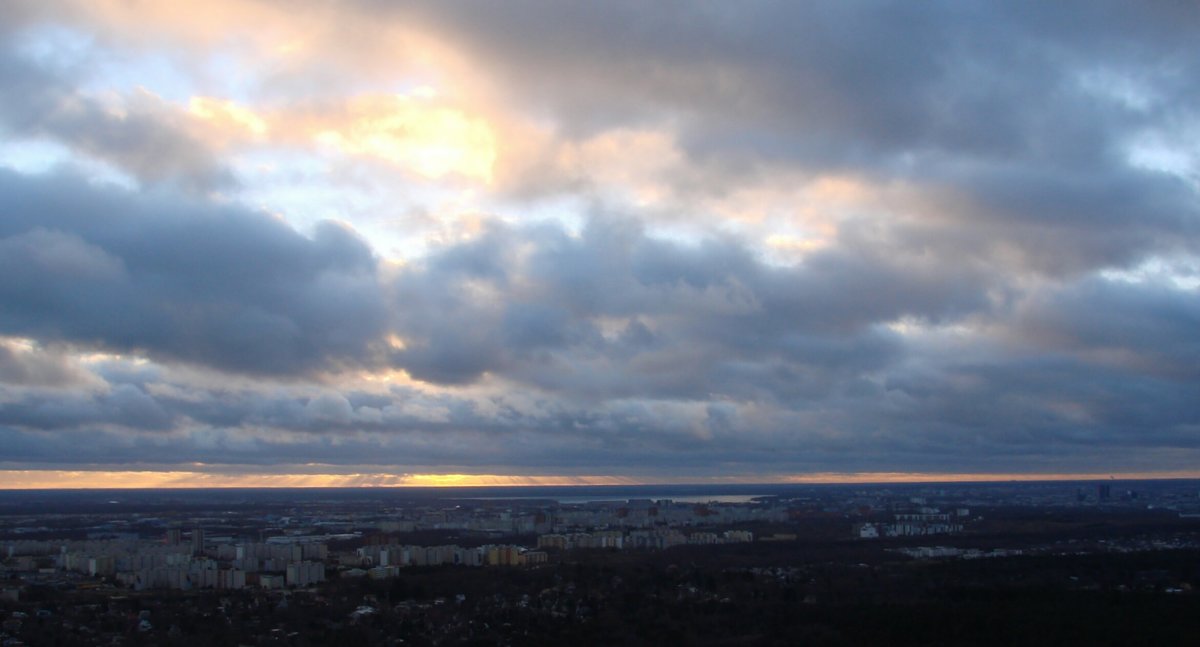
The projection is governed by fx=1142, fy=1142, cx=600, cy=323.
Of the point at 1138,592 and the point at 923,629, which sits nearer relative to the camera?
the point at 923,629

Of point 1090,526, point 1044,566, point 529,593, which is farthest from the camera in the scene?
point 1090,526

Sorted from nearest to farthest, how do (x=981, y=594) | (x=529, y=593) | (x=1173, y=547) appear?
(x=981, y=594) < (x=529, y=593) < (x=1173, y=547)

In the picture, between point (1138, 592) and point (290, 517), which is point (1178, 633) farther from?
point (290, 517)

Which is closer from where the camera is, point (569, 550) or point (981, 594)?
point (981, 594)

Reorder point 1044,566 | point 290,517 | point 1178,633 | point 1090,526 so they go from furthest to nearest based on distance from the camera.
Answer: point 290,517, point 1090,526, point 1044,566, point 1178,633

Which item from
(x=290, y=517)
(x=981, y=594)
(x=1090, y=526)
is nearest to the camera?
(x=981, y=594)

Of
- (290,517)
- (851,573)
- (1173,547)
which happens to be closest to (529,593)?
(851,573)

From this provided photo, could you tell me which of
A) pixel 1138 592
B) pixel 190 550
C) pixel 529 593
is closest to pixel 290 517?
pixel 190 550

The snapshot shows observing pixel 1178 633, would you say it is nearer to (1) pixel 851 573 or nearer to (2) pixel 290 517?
(1) pixel 851 573

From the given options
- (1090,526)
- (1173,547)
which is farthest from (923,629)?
(1090,526)
